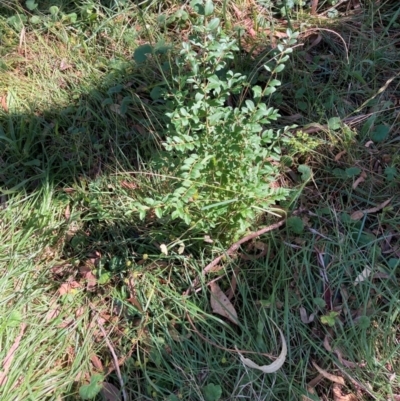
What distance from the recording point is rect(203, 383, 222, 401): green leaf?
186 cm

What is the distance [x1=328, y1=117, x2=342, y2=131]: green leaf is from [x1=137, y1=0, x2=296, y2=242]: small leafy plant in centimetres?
53

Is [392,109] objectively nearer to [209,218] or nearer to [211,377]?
[209,218]

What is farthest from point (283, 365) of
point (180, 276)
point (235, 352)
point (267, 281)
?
point (180, 276)

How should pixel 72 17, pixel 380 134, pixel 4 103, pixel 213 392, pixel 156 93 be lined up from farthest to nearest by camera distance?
pixel 72 17 → pixel 4 103 → pixel 156 93 → pixel 380 134 → pixel 213 392

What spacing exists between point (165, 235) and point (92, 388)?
2.11ft

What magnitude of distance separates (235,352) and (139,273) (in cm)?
50

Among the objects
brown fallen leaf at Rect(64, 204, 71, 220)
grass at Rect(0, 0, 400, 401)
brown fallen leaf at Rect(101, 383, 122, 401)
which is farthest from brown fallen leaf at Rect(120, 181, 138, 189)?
brown fallen leaf at Rect(101, 383, 122, 401)

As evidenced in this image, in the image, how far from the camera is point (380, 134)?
236 centimetres

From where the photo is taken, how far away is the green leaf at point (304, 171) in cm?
224

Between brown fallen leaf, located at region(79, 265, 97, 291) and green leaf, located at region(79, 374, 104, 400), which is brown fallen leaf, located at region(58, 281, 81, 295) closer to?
brown fallen leaf, located at region(79, 265, 97, 291)

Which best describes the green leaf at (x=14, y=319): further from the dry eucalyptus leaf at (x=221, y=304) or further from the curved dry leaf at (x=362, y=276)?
the curved dry leaf at (x=362, y=276)

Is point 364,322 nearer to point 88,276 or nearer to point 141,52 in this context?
point 88,276

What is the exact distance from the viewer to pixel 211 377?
1938 millimetres

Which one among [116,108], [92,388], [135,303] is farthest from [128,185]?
[92,388]
